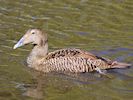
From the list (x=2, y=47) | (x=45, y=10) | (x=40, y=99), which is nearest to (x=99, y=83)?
(x=40, y=99)

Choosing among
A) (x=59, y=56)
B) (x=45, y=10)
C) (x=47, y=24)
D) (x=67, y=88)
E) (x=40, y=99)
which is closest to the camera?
(x=40, y=99)

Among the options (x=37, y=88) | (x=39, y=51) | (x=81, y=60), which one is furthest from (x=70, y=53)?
(x=37, y=88)

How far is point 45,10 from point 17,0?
1.17 meters

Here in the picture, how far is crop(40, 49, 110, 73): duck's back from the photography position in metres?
13.6

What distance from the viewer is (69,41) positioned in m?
14.9

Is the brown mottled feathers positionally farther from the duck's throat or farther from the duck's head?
the duck's head

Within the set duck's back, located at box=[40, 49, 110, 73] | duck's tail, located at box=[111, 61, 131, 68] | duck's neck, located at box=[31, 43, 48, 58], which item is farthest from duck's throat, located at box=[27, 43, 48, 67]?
duck's tail, located at box=[111, 61, 131, 68]

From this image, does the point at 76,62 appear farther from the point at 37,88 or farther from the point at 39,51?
the point at 37,88

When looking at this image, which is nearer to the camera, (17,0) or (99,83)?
(99,83)

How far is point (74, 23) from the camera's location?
1633 centimetres

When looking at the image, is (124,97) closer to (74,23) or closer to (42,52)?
(42,52)

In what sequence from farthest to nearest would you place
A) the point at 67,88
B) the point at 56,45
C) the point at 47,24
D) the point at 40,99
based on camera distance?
1. the point at 47,24
2. the point at 56,45
3. the point at 67,88
4. the point at 40,99

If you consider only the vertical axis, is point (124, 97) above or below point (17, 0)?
below

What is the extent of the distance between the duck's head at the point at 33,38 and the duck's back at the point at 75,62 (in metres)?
0.44
